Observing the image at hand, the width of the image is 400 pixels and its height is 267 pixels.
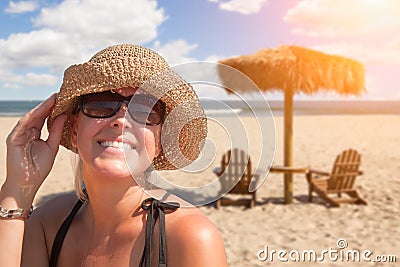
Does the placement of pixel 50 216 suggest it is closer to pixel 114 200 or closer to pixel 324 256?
pixel 114 200

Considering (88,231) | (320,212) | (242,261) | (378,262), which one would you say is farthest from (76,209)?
(320,212)

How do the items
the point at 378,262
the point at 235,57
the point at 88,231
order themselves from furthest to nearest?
the point at 235,57 → the point at 378,262 → the point at 88,231

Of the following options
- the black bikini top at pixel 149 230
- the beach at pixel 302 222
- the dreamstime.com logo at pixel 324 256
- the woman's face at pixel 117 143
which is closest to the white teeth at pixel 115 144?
the woman's face at pixel 117 143

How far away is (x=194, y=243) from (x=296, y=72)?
608cm

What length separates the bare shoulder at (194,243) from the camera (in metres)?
1.29

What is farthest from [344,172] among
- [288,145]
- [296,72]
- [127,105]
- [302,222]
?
[127,105]

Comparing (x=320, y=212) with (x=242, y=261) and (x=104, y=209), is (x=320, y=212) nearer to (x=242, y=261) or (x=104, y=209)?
(x=242, y=261)

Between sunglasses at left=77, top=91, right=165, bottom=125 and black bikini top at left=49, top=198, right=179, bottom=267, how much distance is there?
29 cm

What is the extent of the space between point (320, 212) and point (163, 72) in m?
5.87

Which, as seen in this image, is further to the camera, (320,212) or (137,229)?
(320,212)

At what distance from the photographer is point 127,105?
1.44m

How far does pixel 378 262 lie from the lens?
185 inches

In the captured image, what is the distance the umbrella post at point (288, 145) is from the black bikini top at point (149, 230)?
6.07 metres

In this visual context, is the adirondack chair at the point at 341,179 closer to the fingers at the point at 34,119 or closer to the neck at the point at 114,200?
the neck at the point at 114,200
